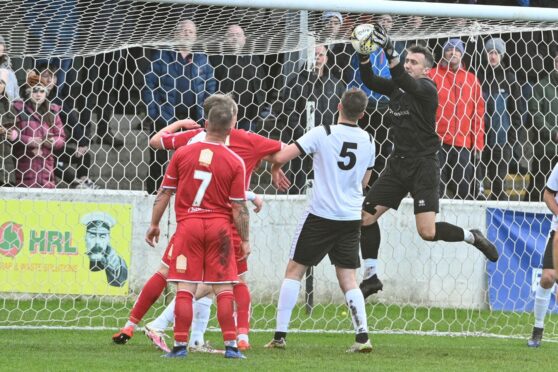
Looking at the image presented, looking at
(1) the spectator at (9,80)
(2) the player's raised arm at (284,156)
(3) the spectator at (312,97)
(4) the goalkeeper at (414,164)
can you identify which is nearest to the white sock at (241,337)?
A: (2) the player's raised arm at (284,156)

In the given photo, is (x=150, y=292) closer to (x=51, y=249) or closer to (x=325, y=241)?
(x=325, y=241)

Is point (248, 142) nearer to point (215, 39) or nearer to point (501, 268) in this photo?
point (215, 39)

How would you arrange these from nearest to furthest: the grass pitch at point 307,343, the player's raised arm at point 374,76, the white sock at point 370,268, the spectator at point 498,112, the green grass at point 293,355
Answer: the green grass at point 293,355 < the grass pitch at point 307,343 < the player's raised arm at point 374,76 < the white sock at point 370,268 < the spectator at point 498,112

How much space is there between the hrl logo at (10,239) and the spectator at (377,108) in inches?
148

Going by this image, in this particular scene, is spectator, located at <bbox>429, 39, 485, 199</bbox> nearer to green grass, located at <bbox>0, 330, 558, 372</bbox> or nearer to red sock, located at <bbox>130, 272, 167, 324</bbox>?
green grass, located at <bbox>0, 330, 558, 372</bbox>

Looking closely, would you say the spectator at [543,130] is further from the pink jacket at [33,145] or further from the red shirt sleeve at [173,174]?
the red shirt sleeve at [173,174]

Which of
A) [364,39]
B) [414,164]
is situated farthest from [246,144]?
[414,164]

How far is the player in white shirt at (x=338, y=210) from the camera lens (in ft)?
29.4

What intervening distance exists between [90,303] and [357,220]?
12.4ft

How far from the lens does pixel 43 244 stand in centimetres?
1190

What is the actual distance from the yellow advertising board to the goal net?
0.05ft

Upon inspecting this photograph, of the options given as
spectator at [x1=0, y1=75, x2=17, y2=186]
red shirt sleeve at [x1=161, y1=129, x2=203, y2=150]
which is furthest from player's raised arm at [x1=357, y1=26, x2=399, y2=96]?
spectator at [x1=0, y1=75, x2=17, y2=186]

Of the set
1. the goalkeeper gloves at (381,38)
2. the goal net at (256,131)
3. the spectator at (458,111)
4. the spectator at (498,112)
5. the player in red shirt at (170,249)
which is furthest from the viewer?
the spectator at (498,112)

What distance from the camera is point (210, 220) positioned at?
26.3ft
